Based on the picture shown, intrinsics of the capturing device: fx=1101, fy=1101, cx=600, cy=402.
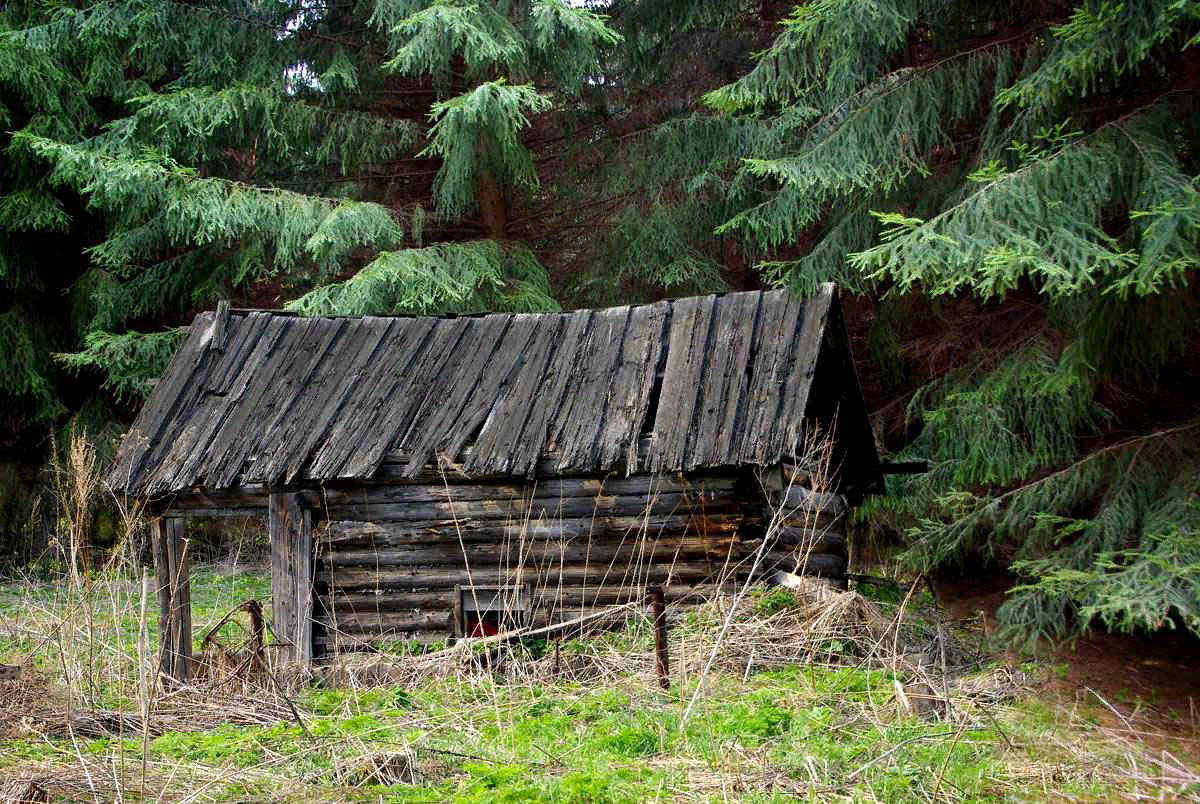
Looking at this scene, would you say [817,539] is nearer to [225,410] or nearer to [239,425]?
[239,425]

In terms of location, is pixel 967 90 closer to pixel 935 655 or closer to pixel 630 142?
pixel 935 655

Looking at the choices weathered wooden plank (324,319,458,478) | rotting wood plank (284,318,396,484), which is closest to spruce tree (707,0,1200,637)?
weathered wooden plank (324,319,458,478)

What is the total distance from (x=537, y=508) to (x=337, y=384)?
2.67m

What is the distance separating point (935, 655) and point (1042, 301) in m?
5.64

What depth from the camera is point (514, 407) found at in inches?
412

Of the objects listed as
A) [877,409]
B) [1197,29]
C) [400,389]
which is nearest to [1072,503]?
[1197,29]

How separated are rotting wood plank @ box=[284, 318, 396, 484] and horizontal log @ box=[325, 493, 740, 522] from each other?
66 cm

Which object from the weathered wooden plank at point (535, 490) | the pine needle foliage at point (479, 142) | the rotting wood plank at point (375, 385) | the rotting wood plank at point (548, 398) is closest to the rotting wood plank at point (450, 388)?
the rotting wood plank at point (375, 385)

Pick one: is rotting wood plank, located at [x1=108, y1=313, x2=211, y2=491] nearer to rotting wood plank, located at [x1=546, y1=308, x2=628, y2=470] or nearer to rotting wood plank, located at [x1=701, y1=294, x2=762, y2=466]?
rotting wood plank, located at [x1=546, y1=308, x2=628, y2=470]

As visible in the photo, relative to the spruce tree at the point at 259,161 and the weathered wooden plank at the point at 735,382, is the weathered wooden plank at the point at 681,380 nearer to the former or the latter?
the weathered wooden plank at the point at 735,382

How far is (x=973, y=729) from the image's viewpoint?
6129 millimetres

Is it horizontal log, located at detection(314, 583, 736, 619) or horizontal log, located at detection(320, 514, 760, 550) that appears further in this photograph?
horizontal log, located at detection(320, 514, 760, 550)

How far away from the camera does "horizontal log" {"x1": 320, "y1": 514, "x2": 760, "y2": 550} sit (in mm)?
9891

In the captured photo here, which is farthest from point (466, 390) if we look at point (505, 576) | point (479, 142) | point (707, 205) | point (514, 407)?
point (707, 205)
